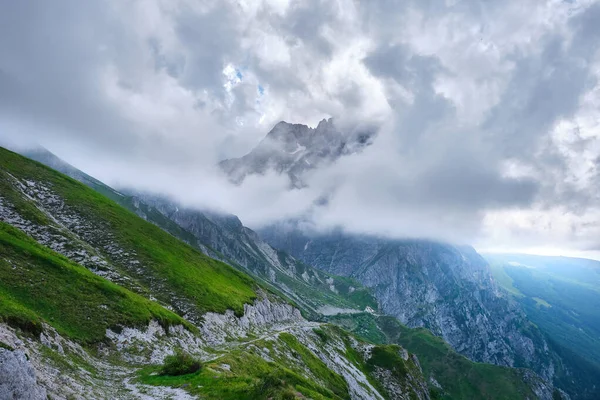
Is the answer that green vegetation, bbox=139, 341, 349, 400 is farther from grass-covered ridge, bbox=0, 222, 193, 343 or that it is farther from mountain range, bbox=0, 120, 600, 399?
grass-covered ridge, bbox=0, 222, 193, 343

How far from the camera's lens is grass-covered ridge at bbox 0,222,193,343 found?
140 ft

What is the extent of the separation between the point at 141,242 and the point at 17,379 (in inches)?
3691

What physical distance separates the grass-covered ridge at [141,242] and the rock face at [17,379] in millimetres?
62649

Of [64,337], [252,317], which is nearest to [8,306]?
[64,337]

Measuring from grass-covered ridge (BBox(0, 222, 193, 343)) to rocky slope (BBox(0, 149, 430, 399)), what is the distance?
195 millimetres

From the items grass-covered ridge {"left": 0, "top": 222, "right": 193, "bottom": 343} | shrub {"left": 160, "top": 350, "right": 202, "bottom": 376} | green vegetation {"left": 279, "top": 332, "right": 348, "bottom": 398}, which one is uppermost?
grass-covered ridge {"left": 0, "top": 222, "right": 193, "bottom": 343}

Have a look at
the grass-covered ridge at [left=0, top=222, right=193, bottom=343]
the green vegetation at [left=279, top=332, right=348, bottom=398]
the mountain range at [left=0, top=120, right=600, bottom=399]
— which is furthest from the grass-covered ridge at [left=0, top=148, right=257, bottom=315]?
the grass-covered ridge at [left=0, top=222, right=193, bottom=343]

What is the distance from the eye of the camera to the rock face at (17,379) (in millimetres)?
22031

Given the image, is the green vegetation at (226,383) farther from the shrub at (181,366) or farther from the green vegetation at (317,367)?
the green vegetation at (317,367)

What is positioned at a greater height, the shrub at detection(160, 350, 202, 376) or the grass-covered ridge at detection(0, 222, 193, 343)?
the grass-covered ridge at detection(0, 222, 193, 343)

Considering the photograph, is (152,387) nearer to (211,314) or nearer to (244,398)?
(244,398)

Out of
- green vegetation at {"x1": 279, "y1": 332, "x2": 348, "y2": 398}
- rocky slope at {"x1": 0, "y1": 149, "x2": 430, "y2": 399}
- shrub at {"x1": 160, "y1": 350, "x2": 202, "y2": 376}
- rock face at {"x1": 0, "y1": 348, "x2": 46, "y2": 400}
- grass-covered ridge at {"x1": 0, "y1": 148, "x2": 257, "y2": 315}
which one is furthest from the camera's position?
green vegetation at {"x1": 279, "y1": 332, "x2": 348, "y2": 398}

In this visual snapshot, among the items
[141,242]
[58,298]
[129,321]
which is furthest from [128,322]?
[141,242]

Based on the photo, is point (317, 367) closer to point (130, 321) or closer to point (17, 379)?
point (130, 321)
